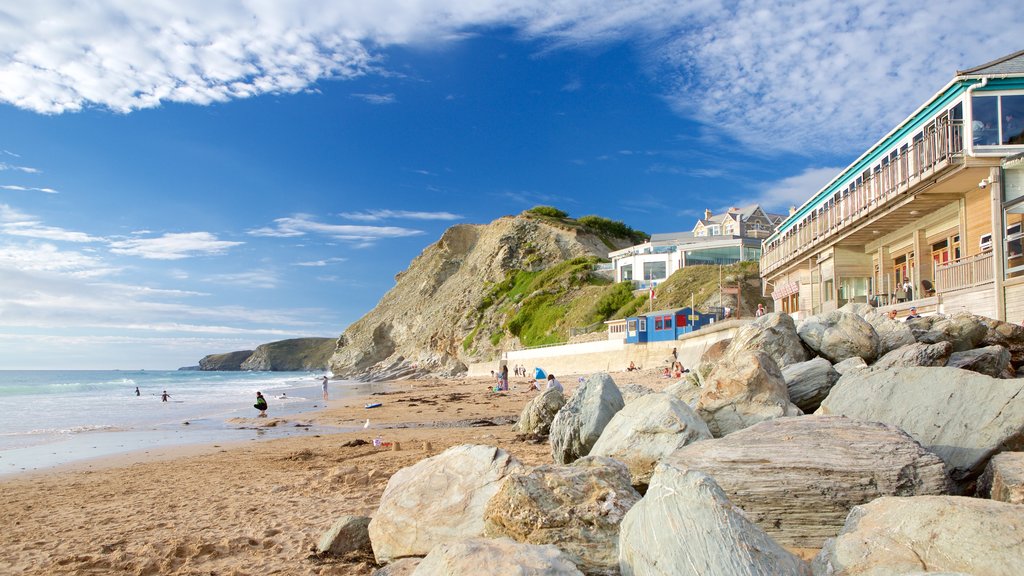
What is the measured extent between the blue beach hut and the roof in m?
21.0

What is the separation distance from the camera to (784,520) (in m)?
5.11

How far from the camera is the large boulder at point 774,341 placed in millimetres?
10086

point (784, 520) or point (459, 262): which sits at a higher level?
point (459, 262)

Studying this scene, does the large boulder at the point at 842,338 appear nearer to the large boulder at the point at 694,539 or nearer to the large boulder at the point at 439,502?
the large boulder at the point at 439,502

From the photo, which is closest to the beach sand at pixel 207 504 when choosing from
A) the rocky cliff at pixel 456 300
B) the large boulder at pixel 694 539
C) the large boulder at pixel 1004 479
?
the large boulder at pixel 694 539

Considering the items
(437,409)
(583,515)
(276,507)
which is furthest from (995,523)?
(437,409)

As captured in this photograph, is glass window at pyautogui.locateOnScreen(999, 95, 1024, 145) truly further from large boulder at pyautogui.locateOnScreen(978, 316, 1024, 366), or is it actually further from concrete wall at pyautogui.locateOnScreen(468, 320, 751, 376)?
concrete wall at pyautogui.locateOnScreen(468, 320, 751, 376)

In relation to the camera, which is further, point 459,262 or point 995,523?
point 459,262

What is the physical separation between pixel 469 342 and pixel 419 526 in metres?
65.2

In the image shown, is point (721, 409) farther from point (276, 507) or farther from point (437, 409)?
point (437, 409)

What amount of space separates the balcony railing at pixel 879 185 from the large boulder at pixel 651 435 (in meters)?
14.2

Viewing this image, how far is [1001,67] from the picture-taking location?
16484mm

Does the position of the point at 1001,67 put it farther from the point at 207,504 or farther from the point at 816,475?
the point at 207,504

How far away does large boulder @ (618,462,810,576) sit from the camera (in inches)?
141
